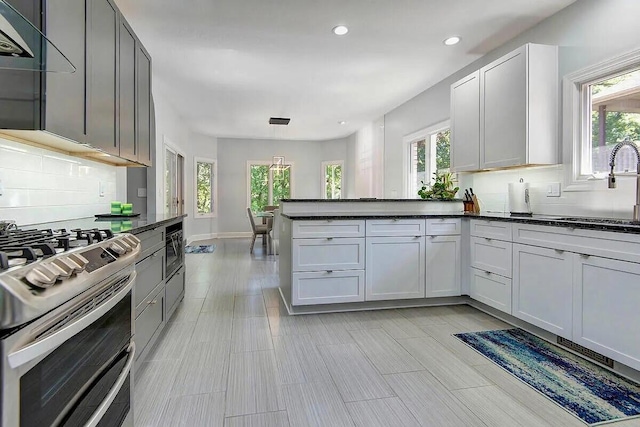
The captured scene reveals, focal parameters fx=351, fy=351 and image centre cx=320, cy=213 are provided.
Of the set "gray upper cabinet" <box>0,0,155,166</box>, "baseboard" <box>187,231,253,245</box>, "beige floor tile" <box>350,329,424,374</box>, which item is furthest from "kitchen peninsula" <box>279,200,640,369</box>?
"baseboard" <box>187,231,253,245</box>

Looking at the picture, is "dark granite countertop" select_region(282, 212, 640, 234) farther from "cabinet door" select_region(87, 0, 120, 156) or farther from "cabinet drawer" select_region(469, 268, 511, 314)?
"cabinet door" select_region(87, 0, 120, 156)

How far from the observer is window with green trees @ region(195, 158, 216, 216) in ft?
29.7

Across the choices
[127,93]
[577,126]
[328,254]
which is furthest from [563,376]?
[127,93]

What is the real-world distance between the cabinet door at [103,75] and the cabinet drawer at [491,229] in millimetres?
3078

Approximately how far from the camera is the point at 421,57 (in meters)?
4.17

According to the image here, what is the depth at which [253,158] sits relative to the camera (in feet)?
32.2

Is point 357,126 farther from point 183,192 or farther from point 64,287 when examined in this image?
point 64,287

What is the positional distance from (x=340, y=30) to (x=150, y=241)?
2695 millimetres

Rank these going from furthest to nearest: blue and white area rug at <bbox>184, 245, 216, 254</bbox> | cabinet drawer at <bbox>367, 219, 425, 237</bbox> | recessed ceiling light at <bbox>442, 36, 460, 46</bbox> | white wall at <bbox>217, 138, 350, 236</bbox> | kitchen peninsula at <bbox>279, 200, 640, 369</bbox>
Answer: white wall at <bbox>217, 138, 350, 236</bbox>, blue and white area rug at <bbox>184, 245, 216, 254</bbox>, recessed ceiling light at <bbox>442, 36, 460, 46</bbox>, cabinet drawer at <bbox>367, 219, 425, 237</bbox>, kitchen peninsula at <bbox>279, 200, 640, 369</bbox>

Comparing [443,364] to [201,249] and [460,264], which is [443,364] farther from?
[201,249]

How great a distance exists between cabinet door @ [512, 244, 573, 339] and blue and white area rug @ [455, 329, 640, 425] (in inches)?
7.1

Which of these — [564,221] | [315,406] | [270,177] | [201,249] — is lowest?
[315,406]

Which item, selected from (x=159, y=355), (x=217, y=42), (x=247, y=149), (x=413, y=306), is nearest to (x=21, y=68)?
(x=159, y=355)

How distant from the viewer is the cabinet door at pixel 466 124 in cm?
370
